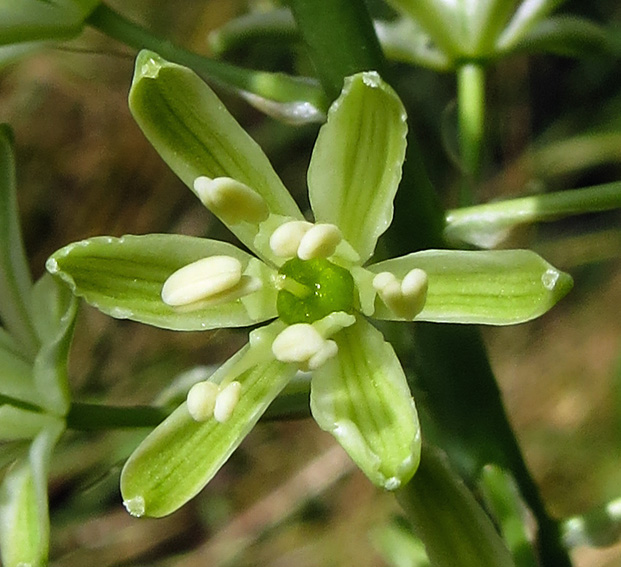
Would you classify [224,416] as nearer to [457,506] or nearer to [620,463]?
[457,506]

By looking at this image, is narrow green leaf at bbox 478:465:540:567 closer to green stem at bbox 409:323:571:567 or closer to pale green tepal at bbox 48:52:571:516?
green stem at bbox 409:323:571:567

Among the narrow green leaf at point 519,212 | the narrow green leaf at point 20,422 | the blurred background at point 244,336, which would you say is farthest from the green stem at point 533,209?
the blurred background at point 244,336

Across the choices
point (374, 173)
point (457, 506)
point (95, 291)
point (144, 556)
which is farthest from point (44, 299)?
point (144, 556)

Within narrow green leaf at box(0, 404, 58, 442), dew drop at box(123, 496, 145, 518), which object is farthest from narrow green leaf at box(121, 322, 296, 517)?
narrow green leaf at box(0, 404, 58, 442)

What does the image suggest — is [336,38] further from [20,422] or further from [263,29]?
[20,422]

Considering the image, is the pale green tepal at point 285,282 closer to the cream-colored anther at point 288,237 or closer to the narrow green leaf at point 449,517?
the cream-colored anther at point 288,237
